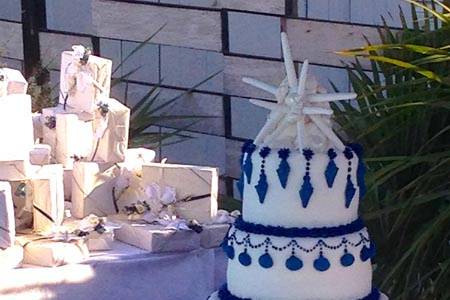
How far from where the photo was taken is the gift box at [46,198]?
2.43m

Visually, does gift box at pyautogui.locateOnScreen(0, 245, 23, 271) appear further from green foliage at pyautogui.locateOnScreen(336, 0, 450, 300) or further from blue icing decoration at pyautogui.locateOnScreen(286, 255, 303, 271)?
green foliage at pyautogui.locateOnScreen(336, 0, 450, 300)

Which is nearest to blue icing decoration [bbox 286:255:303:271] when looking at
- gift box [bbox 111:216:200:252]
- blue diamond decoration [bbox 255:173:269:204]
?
blue diamond decoration [bbox 255:173:269:204]

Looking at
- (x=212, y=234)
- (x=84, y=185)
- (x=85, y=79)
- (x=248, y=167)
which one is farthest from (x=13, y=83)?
(x=248, y=167)

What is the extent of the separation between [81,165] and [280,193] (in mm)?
809

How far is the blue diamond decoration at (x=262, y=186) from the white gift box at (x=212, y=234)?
675mm

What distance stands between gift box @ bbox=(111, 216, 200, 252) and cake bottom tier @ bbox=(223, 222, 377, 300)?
22.0 inches

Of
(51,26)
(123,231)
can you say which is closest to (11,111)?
(123,231)

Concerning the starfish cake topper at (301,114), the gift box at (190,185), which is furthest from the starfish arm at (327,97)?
the gift box at (190,185)

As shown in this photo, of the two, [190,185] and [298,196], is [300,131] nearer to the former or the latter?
[298,196]

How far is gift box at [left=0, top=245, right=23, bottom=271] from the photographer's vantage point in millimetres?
2309

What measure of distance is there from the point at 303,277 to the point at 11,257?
72 centimetres

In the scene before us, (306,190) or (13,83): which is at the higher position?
(13,83)

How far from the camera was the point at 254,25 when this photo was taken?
432 centimetres

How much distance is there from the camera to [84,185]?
8.49ft
